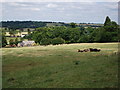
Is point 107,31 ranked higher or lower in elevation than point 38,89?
higher

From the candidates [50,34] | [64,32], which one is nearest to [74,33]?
[64,32]

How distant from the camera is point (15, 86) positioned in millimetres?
9938

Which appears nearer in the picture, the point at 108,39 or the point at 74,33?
the point at 108,39

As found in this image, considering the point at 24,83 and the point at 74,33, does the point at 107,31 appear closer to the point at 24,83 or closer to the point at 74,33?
the point at 74,33

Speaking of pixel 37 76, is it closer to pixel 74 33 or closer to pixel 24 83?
pixel 24 83

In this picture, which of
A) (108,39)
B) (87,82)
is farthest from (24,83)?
(108,39)

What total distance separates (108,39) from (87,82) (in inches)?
1888

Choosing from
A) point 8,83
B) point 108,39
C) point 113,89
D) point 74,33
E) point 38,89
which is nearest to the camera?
point 113,89

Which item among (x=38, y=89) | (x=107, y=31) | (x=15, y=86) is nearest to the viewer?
(x=38, y=89)

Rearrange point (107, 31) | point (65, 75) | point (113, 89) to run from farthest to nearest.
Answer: point (107, 31) < point (65, 75) < point (113, 89)

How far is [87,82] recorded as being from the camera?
9.71 m

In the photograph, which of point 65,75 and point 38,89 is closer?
point 38,89

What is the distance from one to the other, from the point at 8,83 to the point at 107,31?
53.4 meters

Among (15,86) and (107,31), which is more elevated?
(107,31)
